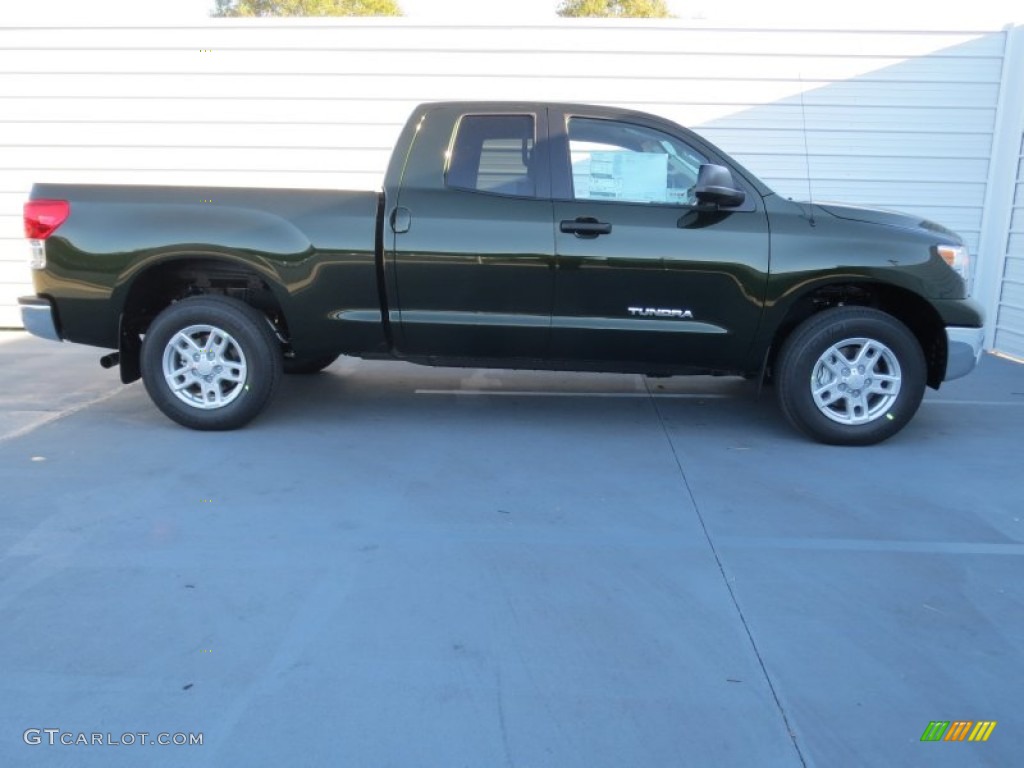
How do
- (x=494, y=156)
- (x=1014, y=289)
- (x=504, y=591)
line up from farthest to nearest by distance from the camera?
(x=1014, y=289) → (x=494, y=156) → (x=504, y=591)

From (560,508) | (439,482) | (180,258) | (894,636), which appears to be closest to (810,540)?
(894,636)

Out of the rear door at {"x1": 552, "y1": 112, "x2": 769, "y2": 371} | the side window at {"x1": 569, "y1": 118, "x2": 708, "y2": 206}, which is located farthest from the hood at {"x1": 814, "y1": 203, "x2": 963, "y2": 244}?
the side window at {"x1": 569, "y1": 118, "x2": 708, "y2": 206}

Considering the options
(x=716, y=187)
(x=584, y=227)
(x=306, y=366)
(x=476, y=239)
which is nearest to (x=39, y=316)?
(x=306, y=366)

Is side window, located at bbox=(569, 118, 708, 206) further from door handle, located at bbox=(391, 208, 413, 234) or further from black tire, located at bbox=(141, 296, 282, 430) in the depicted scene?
black tire, located at bbox=(141, 296, 282, 430)

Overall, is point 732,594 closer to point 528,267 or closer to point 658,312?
point 658,312

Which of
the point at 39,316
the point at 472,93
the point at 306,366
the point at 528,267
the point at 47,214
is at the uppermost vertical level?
the point at 472,93

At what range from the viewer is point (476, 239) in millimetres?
5254

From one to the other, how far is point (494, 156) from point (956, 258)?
2.87 metres

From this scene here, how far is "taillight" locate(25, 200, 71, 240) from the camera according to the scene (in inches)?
209

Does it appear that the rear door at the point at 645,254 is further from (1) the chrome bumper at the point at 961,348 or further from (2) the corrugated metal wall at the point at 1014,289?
(2) the corrugated metal wall at the point at 1014,289

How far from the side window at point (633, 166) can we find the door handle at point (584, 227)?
0.18 metres

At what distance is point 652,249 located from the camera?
5238 millimetres

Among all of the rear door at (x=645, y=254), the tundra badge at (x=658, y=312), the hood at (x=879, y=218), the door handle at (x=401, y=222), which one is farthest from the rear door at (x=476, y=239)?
the hood at (x=879, y=218)

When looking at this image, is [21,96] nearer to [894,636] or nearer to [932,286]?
[932,286]
